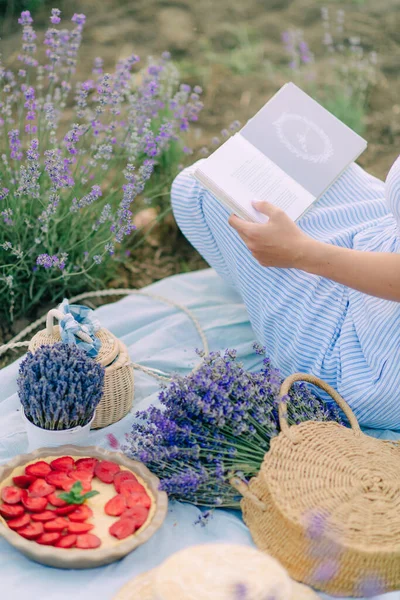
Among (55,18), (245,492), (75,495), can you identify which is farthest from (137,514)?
(55,18)

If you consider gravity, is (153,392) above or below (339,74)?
below

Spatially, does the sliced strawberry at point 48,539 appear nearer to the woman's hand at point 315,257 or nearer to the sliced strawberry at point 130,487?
the sliced strawberry at point 130,487

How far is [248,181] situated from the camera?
211 cm

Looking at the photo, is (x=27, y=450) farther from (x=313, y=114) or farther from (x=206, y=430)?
(x=313, y=114)

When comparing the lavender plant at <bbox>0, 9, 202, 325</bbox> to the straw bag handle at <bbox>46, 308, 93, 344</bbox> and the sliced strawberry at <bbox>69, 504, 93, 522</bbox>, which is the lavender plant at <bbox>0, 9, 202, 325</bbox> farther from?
the sliced strawberry at <bbox>69, 504, 93, 522</bbox>

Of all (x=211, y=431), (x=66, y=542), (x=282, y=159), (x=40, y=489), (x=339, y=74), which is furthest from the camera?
(x=339, y=74)

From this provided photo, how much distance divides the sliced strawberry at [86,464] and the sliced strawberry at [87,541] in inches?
7.8

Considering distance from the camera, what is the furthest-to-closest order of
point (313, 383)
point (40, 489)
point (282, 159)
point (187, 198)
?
point (187, 198), point (282, 159), point (313, 383), point (40, 489)

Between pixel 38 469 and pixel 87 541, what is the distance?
0.23 m

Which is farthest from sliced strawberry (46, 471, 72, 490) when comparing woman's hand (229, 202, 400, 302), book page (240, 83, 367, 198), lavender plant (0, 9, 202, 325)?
book page (240, 83, 367, 198)

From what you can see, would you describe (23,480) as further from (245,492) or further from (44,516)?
(245,492)

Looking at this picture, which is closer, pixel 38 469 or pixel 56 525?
pixel 56 525

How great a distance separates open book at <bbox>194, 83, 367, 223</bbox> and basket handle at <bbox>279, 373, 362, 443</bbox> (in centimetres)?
42

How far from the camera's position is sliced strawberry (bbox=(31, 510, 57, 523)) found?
1712mm
